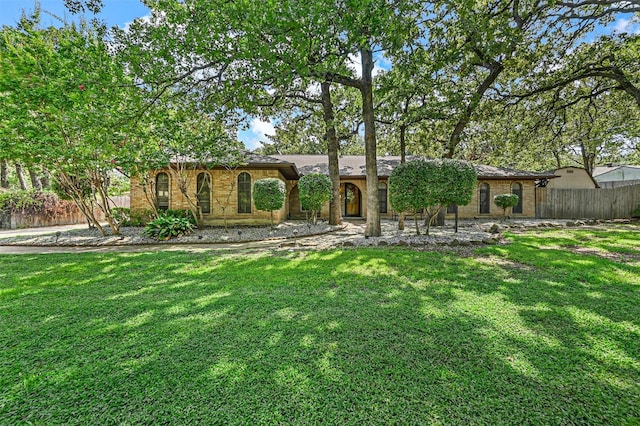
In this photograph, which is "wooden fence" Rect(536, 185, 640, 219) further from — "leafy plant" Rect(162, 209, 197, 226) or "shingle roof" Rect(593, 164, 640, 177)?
"shingle roof" Rect(593, 164, 640, 177)

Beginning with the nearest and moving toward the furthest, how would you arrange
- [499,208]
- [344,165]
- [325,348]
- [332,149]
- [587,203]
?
[325,348], [332,149], [587,203], [499,208], [344,165]

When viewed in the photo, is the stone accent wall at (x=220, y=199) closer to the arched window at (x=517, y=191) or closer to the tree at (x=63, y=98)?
the tree at (x=63, y=98)

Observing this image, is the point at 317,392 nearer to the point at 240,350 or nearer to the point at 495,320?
the point at 240,350

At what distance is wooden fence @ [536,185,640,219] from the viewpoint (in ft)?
47.4

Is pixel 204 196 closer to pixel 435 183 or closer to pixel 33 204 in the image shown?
pixel 33 204

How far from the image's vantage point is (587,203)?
51.1 feet

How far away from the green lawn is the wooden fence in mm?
14551

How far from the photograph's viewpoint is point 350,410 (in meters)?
1.70

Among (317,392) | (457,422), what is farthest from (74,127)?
(457,422)

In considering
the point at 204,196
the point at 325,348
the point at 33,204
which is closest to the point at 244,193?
the point at 204,196

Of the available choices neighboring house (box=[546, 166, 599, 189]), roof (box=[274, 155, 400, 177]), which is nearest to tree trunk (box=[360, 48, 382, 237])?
roof (box=[274, 155, 400, 177])

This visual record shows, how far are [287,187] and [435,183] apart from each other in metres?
10.3

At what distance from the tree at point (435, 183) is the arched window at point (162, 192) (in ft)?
34.9

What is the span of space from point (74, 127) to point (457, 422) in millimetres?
9217
